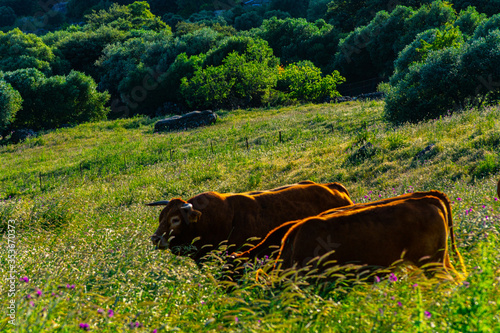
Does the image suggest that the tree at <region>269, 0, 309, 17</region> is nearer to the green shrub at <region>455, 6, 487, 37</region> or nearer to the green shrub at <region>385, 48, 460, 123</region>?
the green shrub at <region>455, 6, 487, 37</region>

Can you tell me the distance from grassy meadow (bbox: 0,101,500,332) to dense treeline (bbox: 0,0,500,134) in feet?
12.2

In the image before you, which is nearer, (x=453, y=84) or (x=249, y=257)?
(x=249, y=257)

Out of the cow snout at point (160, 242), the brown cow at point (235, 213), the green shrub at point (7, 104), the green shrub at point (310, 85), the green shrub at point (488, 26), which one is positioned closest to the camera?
the cow snout at point (160, 242)

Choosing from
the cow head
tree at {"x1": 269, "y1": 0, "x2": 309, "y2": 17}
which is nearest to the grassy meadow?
the cow head

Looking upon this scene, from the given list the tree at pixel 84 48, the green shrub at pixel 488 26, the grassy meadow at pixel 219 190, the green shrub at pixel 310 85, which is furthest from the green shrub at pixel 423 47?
the tree at pixel 84 48

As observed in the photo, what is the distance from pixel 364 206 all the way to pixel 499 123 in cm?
1070

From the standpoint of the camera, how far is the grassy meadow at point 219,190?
286 cm

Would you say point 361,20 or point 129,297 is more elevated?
point 361,20

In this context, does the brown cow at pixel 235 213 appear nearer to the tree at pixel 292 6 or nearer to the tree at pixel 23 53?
the tree at pixel 23 53

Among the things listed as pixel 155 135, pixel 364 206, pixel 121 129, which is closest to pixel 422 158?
pixel 364 206

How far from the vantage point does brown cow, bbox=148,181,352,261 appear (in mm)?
5988

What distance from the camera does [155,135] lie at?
30328 millimetres

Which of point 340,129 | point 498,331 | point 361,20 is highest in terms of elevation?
point 361,20

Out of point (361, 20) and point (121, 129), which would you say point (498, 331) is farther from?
point (361, 20)
